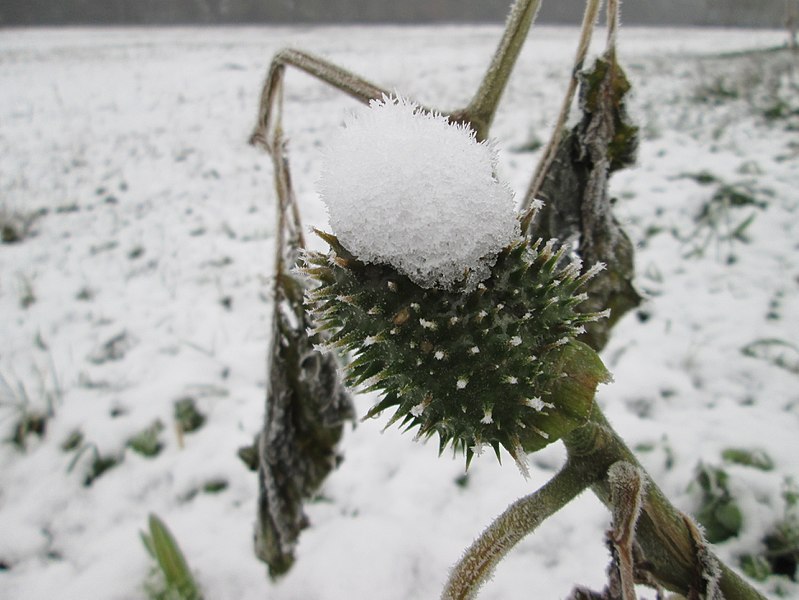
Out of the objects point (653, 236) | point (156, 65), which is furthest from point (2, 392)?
point (156, 65)

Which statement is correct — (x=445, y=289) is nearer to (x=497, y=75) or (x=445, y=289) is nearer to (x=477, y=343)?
(x=477, y=343)

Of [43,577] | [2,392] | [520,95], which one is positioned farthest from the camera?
[520,95]

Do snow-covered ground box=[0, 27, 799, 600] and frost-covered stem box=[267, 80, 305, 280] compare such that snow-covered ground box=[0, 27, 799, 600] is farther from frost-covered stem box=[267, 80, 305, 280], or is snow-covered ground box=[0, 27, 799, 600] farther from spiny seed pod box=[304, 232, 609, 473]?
spiny seed pod box=[304, 232, 609, 473]

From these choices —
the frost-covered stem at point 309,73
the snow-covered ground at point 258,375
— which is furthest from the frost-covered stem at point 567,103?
the frost-covered stem at point 309,73

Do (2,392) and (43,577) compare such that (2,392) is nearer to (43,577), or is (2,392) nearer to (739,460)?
(43,577)

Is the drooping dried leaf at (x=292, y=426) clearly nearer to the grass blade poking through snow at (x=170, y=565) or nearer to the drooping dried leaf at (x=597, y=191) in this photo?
the grass blade poking through snow at (x=170, y=565)

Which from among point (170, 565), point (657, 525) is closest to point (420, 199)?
point (657, 525)
